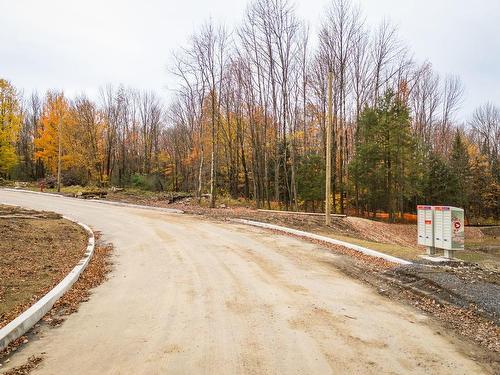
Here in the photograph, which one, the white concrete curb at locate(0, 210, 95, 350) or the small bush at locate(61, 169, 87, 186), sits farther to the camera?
the small bush at locate(61, 169, 87, 186)

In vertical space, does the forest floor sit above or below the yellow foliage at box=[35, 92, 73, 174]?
below

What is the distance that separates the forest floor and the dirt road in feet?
3.29

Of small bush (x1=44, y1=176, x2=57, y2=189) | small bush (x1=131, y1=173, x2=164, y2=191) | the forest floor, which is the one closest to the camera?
the forest floor

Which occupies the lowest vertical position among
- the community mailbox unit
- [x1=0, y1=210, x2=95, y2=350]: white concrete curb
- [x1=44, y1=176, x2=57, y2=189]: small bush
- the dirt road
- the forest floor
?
the dirt road

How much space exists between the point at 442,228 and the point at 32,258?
10814 mm

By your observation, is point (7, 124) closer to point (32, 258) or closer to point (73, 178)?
point (73, 178)

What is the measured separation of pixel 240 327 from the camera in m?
5.71

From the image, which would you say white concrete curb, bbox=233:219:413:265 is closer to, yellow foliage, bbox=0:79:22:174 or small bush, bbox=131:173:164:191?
small bush, bbox=131:173:164:191

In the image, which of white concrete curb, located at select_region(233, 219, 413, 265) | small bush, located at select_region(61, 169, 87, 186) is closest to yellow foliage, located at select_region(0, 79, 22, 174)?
small bush, located at select_region(61, 169, 87, 186)

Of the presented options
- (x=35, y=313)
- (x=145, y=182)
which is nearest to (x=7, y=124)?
(x=145, y=182)

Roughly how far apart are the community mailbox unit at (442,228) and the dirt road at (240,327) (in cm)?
336

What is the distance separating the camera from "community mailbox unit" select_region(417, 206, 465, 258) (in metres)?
10.7

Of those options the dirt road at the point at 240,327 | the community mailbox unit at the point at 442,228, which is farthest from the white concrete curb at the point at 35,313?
the community mailbox unit at the point at 442,228

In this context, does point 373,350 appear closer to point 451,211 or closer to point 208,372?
point 208,372
